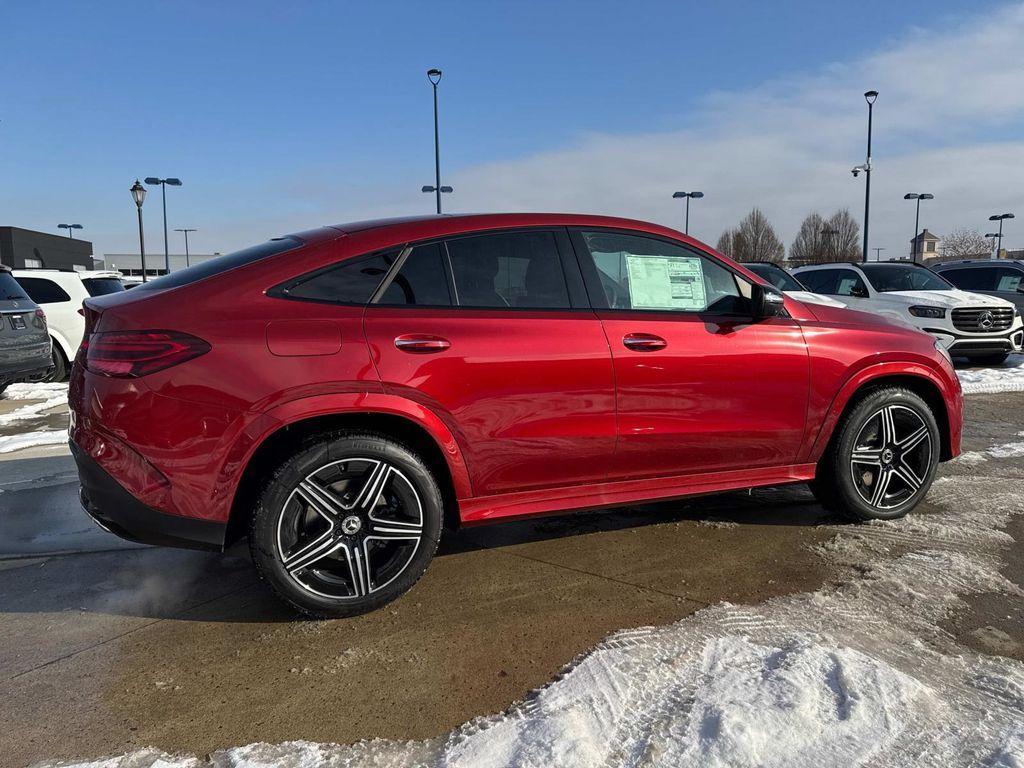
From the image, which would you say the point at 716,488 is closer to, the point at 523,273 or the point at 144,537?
the point at 523,273

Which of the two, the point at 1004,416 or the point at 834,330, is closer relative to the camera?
the point at 834,330

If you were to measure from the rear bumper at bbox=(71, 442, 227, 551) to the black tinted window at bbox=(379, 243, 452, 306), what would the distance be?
3.78 feet

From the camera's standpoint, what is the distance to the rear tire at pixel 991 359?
1050 cm

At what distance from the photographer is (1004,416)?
7.09 m

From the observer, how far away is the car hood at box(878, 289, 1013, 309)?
1024 centimetres

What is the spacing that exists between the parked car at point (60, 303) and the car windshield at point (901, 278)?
38.8ft

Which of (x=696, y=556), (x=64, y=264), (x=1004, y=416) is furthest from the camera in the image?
(x=64, y=264)

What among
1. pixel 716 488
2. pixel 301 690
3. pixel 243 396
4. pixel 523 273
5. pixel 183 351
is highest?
pixel 523 273

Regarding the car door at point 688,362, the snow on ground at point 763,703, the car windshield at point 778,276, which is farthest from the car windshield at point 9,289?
the car windshield at point 778,276

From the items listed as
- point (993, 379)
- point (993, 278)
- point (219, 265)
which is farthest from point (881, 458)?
point (993, 278)

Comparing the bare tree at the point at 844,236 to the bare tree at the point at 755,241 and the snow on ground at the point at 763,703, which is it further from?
the snow on ground at the point at 763,703

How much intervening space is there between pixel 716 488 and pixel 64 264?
61082 millimetres

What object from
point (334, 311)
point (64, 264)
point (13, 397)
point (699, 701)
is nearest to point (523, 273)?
point (334, 311)

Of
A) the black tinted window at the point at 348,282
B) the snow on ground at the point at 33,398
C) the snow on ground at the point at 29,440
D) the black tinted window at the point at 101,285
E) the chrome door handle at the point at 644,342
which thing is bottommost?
the snow on ground at the point at 29,440
